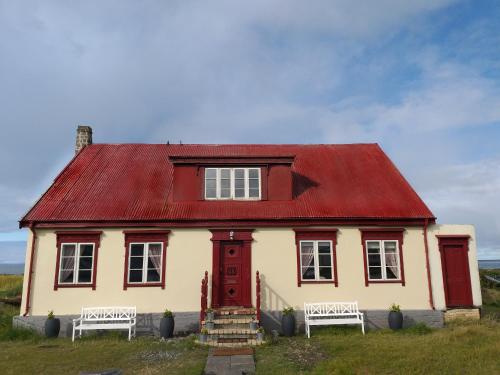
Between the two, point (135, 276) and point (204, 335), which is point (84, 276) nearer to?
point (135, 276)

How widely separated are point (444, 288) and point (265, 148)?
10.2m

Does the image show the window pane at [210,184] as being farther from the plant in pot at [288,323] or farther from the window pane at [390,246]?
the window pane at [390,246]

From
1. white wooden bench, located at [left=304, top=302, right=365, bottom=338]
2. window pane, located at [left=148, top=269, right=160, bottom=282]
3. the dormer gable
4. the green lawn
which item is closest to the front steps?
the green lawn

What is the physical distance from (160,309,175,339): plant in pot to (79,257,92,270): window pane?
3.58 metres

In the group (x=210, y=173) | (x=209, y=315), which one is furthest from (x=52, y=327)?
(x=210, y=173)

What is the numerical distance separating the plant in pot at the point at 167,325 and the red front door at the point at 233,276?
199 cm

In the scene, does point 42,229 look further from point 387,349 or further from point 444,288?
point 444,288

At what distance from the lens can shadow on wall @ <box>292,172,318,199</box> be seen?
53.0 ft

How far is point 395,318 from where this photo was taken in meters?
13.5

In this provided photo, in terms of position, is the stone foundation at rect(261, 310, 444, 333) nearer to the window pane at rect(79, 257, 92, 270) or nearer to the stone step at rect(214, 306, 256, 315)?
the stone step at rect(214, 306, 256, 315)

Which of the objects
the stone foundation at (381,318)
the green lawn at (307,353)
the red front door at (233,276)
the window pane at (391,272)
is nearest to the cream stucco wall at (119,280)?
the red front door at (233,276)

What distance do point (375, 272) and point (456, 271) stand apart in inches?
128

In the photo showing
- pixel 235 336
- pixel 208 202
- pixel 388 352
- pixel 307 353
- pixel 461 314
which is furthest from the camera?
pixel 208 202

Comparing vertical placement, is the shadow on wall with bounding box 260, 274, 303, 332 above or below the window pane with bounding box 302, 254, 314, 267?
below
